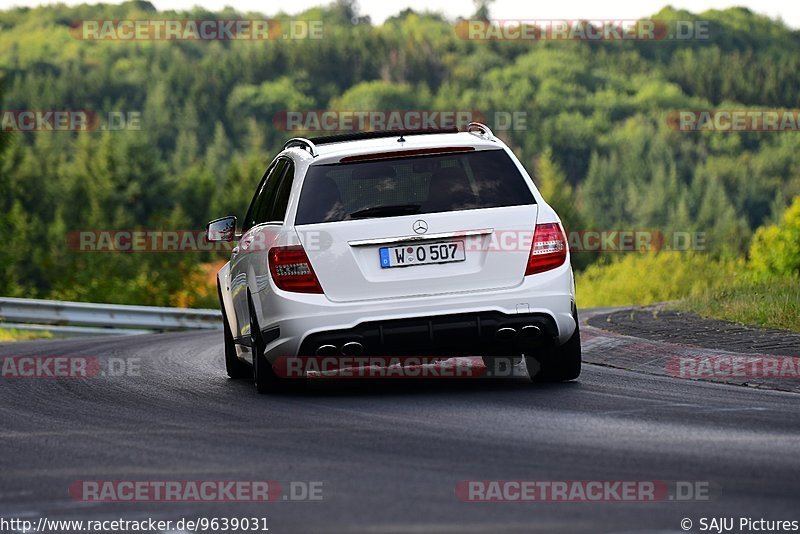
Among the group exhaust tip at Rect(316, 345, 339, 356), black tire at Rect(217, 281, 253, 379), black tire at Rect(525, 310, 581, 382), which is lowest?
black tire at Rect(217, 281, 253, 379)

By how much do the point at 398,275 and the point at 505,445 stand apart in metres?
2.45

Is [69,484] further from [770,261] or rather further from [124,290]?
[770,261]

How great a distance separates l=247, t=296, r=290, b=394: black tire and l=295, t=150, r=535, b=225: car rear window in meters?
0.95

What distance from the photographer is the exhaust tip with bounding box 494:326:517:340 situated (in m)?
9.52

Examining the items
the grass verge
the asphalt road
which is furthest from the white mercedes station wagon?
the grass verge

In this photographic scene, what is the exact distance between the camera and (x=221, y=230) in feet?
38.7

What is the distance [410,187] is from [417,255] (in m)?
0.55

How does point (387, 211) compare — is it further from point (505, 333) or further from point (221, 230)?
point (221, 230)

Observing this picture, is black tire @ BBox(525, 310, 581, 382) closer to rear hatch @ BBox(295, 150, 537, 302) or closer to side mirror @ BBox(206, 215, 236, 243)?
rear hatch @ BBox(295, 150, 537, 302)

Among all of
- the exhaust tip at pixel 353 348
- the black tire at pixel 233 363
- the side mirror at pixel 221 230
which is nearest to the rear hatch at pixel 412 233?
the exhaust tip at pixel 353 348

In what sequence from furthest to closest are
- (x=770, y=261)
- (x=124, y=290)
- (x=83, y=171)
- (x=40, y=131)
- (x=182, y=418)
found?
(x=40, y=131)
(x=83, y=171)
(x=770, y=261)
(x=124, y=290)
(x=182, y=418)

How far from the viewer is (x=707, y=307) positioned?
15.5 metres

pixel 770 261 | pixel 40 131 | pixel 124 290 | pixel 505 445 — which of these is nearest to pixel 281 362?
pixel 505 445

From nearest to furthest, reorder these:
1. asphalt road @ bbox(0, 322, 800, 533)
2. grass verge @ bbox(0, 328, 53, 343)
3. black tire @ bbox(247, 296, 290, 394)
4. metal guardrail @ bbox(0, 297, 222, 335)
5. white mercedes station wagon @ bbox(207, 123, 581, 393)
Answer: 1. asphalt road @ bbox(0, 322, 800, 533)
2. white mercedes station wagon @ bbox(207, 123, 581, 393)
3. black tire @ bbox(247, 296, 290, 394)
4. grass verge @ bbox(0, 328, 53, 343)
5. metal guardrail @ bbox(0, 297, 222, 335)
